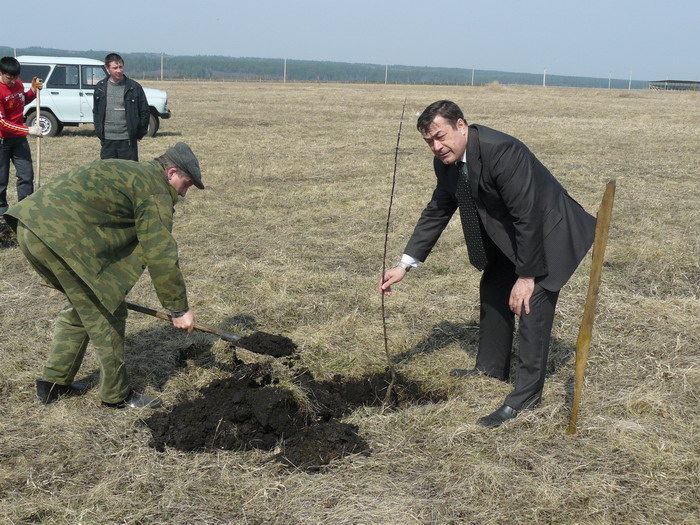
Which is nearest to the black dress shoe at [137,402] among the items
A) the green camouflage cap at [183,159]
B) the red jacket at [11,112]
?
the green camouflage cap at [183,159]

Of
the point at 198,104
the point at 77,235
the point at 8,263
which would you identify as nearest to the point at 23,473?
the point at 77,235

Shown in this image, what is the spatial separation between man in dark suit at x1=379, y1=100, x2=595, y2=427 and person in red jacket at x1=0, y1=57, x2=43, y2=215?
17.8ft

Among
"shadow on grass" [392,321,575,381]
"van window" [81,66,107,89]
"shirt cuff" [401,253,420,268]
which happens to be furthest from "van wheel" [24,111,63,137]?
"shirt cuff" [401,253,420,268]

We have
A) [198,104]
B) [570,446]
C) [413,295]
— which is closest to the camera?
[570,446]

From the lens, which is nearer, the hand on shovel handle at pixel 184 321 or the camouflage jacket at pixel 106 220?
the camouflage jacket at pixel 106 220

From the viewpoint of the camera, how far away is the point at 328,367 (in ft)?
14.8

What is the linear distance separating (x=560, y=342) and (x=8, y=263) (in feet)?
16.7

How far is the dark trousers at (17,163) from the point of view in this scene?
24.6ft

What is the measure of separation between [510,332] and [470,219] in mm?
906

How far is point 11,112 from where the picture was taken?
7402 mm

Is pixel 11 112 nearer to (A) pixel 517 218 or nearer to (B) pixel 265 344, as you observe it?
(B) pixel 265 344

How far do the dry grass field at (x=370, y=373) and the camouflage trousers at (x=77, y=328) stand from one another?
0.20 m

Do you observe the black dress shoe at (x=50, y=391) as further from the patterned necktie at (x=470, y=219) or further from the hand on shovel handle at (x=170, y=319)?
the patterned necktie at (x=470, y=219)

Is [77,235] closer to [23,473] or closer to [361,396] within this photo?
[23,473]
